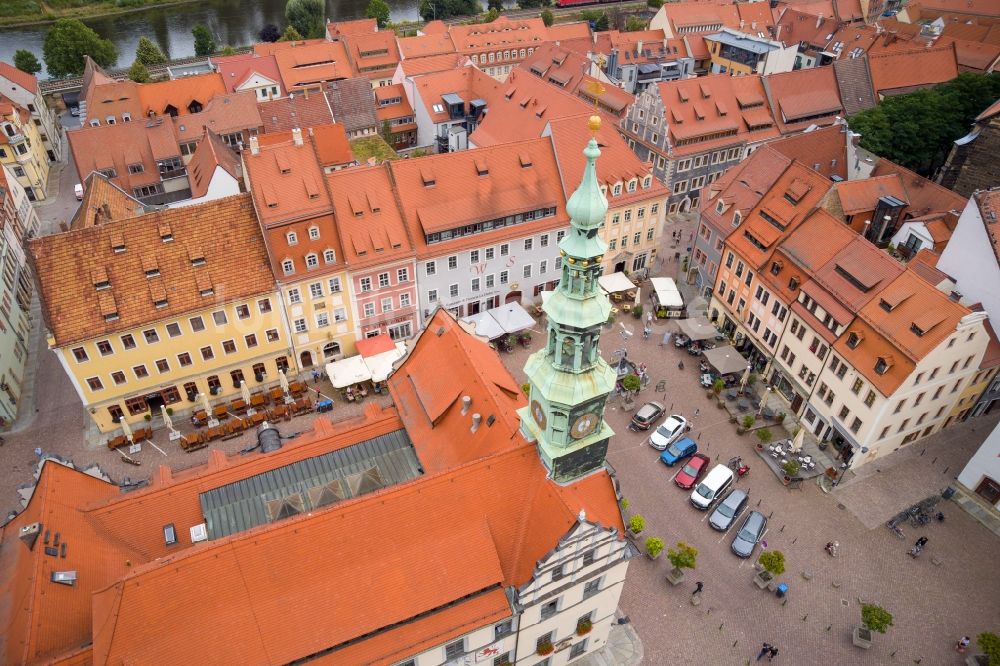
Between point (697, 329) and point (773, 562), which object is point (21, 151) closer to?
point (697, 329)

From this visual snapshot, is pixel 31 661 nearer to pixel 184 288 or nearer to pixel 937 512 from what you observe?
pixel 184 288

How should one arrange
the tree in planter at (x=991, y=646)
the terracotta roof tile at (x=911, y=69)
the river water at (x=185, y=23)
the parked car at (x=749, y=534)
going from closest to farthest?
1. the tree in planter at (x=991, y=646)
2. the parked car at (x=749, y=534)
3. the terracotta roof tile at (x=911, y=69)
4. the river water at (x=185, y=23)

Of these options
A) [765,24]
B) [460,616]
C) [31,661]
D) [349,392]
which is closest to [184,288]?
[349,392]

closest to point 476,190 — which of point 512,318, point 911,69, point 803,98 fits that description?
point 512,318

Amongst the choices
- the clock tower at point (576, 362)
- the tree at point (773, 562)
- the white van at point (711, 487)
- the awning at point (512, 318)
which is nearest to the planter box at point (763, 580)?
the tree at point (773, 562)

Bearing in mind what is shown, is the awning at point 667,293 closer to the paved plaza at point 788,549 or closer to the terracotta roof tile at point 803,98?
the paved plaza at point 788,549
